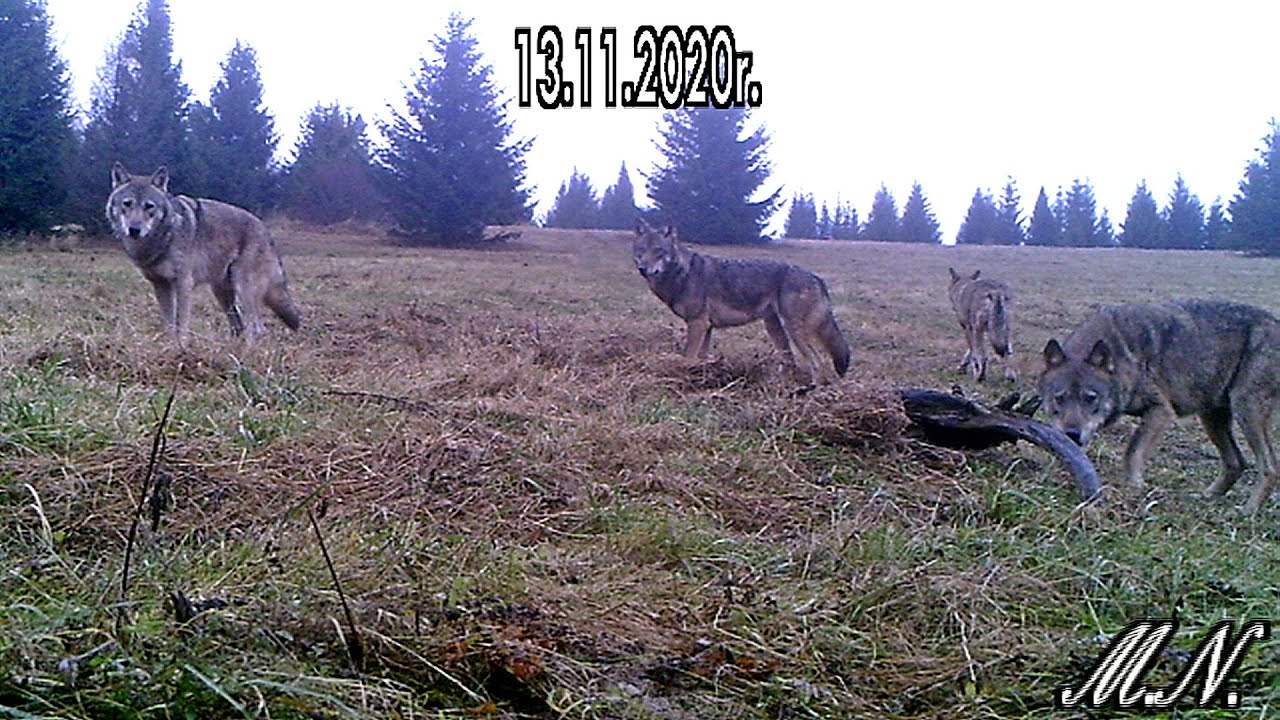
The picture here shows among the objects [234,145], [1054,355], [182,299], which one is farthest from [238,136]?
[1054,355]

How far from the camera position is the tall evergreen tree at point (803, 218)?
164 ft

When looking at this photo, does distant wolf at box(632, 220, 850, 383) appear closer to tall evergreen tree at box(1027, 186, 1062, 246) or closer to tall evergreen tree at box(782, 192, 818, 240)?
tall evergreen tree at box(782, 192, 818, 240)

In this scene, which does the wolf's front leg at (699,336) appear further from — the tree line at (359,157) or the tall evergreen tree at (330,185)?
the tall evergreen tree at (330,185)

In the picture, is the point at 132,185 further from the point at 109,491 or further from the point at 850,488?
the point at 850,488

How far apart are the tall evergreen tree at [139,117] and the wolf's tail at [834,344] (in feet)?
75.1

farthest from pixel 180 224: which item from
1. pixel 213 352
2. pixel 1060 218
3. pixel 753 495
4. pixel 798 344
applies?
pixel 1060 218

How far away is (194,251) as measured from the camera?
8711 mm

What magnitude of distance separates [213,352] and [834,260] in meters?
27.6

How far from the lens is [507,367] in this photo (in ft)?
21.2

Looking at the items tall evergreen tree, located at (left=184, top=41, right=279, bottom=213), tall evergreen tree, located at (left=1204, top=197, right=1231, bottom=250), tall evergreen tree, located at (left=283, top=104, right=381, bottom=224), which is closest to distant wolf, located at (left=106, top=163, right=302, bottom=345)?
tall evergreen tree, located at (left=184, top=41, right=279, bottom=213)

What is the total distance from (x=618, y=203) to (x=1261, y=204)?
26.7 meters

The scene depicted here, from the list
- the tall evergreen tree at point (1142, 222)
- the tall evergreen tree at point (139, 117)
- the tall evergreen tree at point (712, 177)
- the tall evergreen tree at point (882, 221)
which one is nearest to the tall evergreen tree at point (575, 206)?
the tall evergreen tree at point (712, 177)

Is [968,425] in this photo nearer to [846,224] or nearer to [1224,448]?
[1224,448]

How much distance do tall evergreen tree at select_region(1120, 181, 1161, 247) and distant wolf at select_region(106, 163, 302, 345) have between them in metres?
40.9
